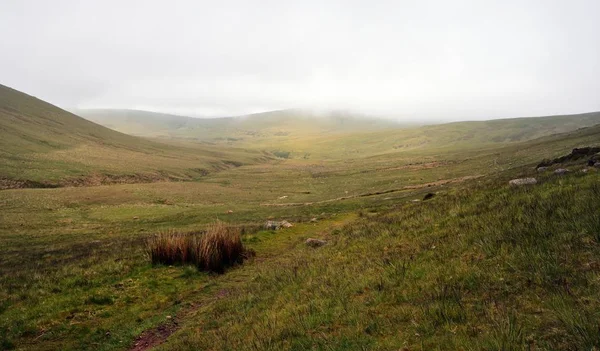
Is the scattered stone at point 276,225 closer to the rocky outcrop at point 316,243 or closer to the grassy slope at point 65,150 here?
the rocky outcrop at point 316,243

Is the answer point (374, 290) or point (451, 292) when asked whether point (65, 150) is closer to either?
point (374, 290)

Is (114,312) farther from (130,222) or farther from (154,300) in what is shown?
(130,222)

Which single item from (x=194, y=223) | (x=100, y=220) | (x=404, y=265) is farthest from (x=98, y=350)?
(x=100, y=220)

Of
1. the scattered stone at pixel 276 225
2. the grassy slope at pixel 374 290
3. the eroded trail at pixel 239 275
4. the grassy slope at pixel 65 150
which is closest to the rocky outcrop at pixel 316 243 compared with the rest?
the eroded trail at pixel 239 275

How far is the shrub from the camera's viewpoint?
17.6 meters

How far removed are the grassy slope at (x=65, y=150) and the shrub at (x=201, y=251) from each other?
6404 cm

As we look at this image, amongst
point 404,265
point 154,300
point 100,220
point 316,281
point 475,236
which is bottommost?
point 100,220

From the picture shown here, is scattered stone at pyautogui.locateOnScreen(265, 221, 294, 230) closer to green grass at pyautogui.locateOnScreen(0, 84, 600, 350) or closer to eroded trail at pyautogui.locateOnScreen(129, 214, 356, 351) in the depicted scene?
eroded trail at pyautogui.locateOnScreen(129, 214, 356, 351)

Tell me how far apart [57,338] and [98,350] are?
1945 millimetres

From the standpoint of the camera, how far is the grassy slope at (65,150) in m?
75.8

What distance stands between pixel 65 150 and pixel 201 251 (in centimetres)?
10325

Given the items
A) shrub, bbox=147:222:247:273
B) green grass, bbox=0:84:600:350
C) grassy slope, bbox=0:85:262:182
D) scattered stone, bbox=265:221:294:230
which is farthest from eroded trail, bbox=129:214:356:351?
grassy slope, bbox=0:85:262:182

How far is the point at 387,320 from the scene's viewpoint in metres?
6.85

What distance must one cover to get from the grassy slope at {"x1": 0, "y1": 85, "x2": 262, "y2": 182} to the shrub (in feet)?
210
